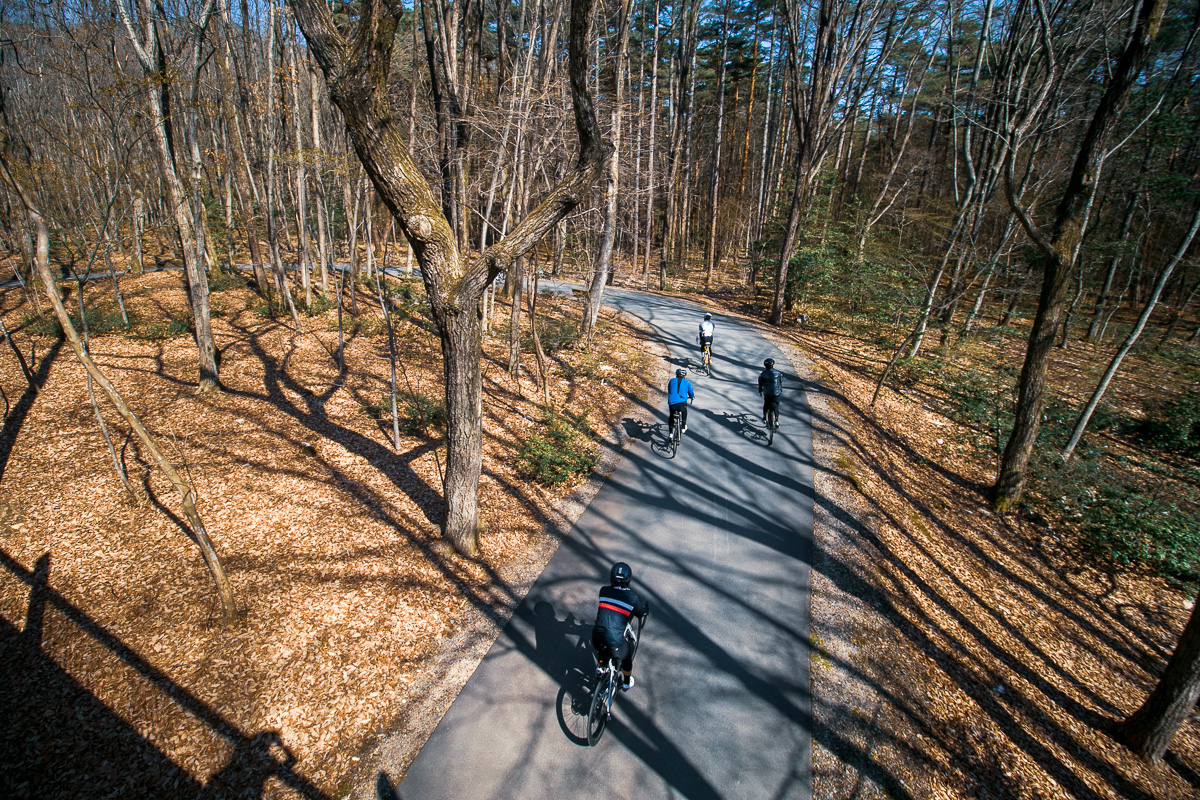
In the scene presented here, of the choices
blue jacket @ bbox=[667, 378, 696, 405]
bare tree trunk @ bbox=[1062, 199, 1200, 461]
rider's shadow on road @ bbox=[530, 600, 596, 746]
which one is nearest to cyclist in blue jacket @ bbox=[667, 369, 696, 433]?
blue jacket @ bbox=[667, 378, 696, 405]

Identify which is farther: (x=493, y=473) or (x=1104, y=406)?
(x=1104, y=406)

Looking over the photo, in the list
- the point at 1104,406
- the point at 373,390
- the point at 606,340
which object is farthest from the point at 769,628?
the point at 1104,406

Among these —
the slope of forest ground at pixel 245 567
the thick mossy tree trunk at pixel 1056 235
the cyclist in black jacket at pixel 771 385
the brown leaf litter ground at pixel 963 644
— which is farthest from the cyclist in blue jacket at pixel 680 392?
the thick mossy tree trunk at pixel 1056 235

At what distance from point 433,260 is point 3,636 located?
6255 mm

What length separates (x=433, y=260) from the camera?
18.3 ft

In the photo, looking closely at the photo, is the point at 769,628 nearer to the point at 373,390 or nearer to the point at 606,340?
the point at 373,390

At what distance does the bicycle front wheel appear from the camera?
4426mm

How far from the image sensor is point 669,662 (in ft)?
17.6

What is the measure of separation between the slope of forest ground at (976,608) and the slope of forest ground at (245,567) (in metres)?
4.27

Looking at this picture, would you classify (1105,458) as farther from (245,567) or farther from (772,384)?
(245,567)

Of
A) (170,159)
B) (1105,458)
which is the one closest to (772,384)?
(1105,458)

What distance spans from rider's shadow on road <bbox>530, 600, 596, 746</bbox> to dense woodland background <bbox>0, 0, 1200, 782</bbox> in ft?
14.9

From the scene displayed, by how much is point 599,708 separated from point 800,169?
18.9 m

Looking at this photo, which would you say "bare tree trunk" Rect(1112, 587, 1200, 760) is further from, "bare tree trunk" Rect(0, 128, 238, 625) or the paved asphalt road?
"bare tree trunk" Rect(0, 128, 238, 625)
